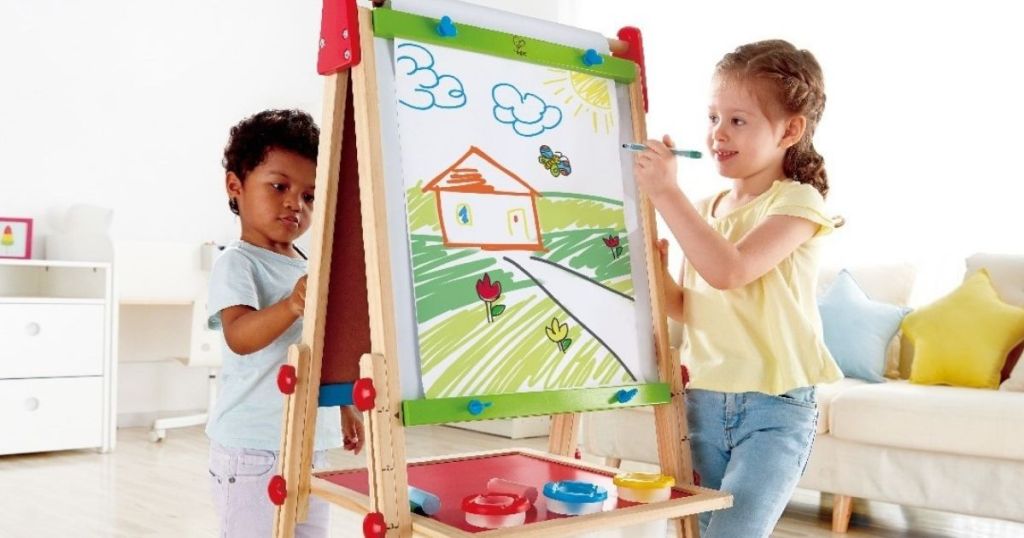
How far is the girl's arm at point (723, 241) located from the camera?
1.35 metres

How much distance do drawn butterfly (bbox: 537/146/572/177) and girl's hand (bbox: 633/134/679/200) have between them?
0.10 meters

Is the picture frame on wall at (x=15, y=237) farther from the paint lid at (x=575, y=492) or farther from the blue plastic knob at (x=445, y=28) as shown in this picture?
the paint lid at (x=575, y=492)

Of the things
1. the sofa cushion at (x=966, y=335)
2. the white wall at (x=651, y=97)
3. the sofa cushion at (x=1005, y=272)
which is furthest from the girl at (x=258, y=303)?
the white wall at (x=651, y=97)

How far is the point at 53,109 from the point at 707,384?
4.10 m

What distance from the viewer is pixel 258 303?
148cm

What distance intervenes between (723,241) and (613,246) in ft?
0.63

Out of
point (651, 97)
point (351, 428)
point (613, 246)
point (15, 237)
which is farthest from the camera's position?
point (651, 97)

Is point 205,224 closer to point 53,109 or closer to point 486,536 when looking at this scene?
point 53,109

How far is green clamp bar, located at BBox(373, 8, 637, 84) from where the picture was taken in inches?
51.4

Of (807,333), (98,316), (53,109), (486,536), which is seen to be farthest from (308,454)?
(53,109)

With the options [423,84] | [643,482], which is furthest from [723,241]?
[423,84]

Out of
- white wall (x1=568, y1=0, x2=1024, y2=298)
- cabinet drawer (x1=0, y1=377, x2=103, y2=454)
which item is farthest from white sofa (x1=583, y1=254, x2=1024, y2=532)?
cabinet drawer (x1=0, y1=377, x2=103, y2=454)

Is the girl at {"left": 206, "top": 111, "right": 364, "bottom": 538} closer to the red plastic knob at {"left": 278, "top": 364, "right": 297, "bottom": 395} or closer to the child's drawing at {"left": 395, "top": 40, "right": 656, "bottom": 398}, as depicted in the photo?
the red plastic knob at {"left": 278, "top": 364, "right": 297, "bottom": 395}

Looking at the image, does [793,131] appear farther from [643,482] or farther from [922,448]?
[922,448]
